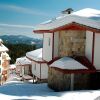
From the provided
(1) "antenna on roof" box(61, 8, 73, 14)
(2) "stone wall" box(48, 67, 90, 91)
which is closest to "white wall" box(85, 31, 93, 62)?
(2) "stone wall" box(48, 67, 90, 91)

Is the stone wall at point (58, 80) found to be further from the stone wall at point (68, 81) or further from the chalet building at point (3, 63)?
the chalet building at point (3, 63)

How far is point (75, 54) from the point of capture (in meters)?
19.1

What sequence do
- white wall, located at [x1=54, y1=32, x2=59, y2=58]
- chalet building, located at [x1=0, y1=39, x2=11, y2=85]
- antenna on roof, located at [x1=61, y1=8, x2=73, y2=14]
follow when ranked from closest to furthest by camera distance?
white wall, located at [x1=54, y1=32, x2=59, y2=58], antenna on roof, located at [x1=61, y1=8, x2=73, y2=14], chalet building, located at [x1=0, y1=39, x2=11, y2=85]

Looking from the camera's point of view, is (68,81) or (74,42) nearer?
(68,81)

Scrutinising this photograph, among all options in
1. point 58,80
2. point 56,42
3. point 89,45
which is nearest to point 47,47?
point 56,42

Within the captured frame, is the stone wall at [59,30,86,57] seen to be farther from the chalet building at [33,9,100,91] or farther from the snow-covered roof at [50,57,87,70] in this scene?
the snow-covered roof at [50,57,87,70]

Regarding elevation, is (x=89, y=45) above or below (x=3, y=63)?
above

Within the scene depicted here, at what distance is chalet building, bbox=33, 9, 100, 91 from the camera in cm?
1755

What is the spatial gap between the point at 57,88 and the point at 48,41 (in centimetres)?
566

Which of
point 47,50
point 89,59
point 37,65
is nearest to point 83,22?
point 89,59

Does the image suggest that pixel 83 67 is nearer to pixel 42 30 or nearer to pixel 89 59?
pixel 89 59

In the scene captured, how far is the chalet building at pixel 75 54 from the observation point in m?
17.5

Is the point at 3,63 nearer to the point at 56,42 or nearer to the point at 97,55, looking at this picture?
the point at 56,42

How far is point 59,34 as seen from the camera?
66.0ft
